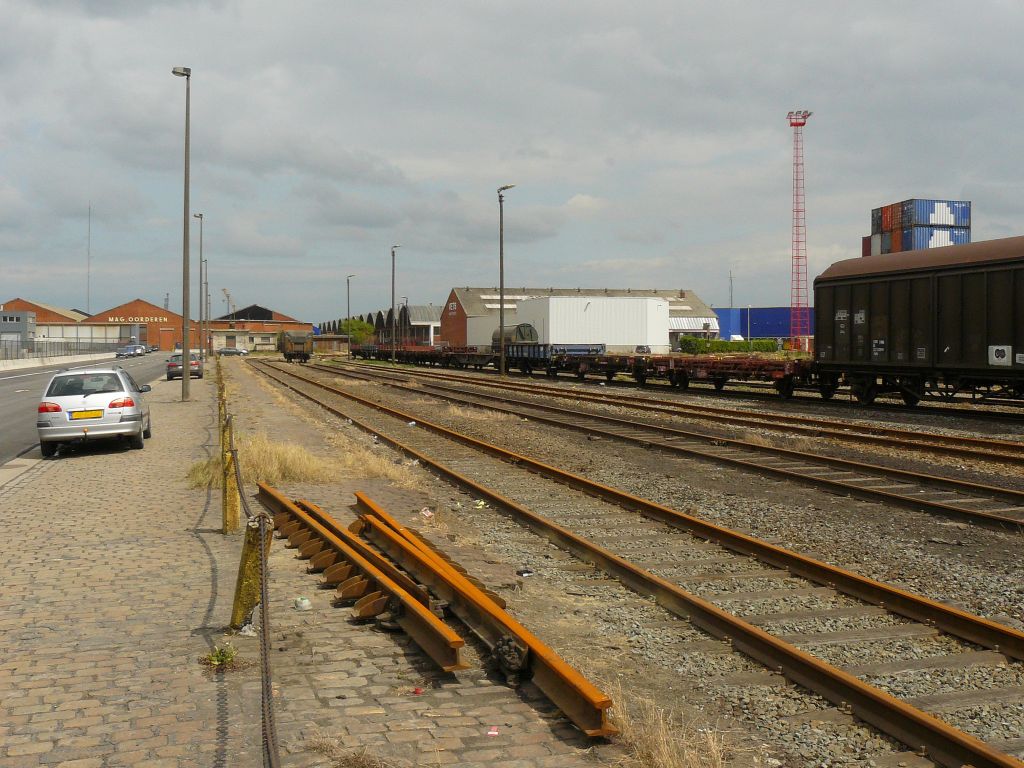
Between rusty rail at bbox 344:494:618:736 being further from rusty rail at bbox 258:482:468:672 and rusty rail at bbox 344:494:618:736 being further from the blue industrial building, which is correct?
the blue industrial building

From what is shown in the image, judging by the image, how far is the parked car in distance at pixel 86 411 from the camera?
1598 centimetres

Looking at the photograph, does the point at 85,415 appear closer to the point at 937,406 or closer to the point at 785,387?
the point at 785,387

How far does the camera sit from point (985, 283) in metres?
19.4

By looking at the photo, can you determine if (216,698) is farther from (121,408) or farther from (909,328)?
(909,328)

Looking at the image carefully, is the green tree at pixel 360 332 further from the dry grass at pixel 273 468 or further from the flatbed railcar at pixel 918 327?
the dry grass at pixel 273 468

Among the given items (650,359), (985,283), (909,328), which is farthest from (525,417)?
(650,359)

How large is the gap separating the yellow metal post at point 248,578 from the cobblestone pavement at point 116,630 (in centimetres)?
22

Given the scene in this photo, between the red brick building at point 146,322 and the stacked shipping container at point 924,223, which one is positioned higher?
the stacked shipping container at point 924,223

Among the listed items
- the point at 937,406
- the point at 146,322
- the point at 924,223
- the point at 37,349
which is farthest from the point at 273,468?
the point at 146,322

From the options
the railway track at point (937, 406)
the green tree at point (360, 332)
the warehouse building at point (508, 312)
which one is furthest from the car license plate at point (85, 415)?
the green tree at point (360, 332)

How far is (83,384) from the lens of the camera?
55.3ft

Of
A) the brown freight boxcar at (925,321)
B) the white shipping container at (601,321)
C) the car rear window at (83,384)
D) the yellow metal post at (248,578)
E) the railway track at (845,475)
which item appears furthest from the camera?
the white shipping container at (601,321)

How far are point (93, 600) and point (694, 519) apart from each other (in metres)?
5.55

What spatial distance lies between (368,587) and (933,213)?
107362 mm
